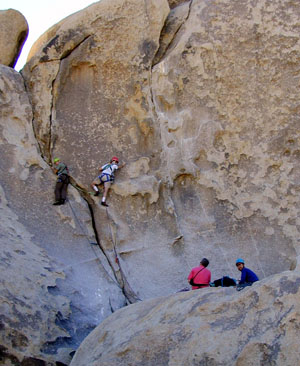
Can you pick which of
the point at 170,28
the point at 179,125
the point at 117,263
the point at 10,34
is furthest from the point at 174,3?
the point at 117,263

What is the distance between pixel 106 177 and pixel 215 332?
3.33 m

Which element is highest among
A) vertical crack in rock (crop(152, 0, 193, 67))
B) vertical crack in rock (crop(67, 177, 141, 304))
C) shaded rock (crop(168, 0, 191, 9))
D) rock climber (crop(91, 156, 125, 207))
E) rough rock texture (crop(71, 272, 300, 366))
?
shaded rock (crop(168, 0, 191, 9))

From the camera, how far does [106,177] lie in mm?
6695

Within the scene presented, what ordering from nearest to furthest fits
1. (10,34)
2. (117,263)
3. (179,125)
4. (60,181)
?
(117,263) → (60,181) → (179,125) → (10,34)

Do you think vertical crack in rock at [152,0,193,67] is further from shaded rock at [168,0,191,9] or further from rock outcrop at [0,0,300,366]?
shaded rock at [168,0,191,9]

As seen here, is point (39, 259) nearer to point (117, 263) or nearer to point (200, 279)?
point (117, 263)

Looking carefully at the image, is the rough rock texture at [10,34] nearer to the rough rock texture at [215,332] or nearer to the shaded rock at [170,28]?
the shaded rock at [170,28]

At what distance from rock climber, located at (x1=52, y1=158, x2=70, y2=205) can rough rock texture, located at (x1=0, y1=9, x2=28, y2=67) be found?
183 cm

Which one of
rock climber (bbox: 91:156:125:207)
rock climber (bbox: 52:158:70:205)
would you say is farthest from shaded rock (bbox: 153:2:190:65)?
rock climber (bbox: 52:158:70:205)

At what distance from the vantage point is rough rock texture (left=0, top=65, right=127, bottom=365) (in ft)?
15.4

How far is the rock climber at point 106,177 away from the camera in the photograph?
670 centimetres

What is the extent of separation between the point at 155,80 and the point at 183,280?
242cm

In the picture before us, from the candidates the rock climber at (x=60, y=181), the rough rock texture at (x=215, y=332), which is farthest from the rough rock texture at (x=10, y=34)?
the rough rock texture at (x=215, y=332)

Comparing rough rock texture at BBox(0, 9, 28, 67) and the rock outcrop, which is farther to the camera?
rough rock texture at BBox(0, 9, 28, 67)
